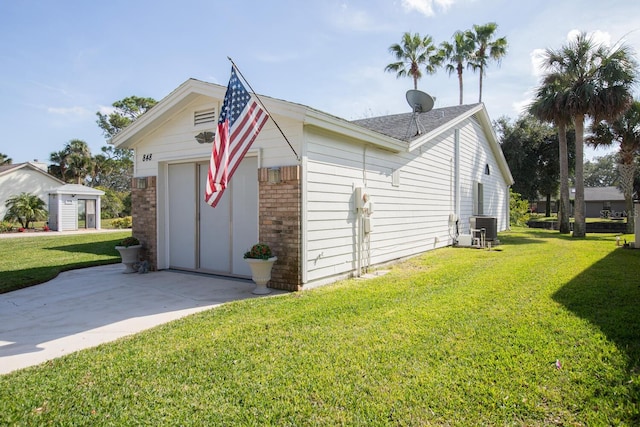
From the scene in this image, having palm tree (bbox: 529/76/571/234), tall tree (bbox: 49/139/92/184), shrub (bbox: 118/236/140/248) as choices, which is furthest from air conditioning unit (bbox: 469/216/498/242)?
tall tree (bbox: 49/139/92/184)

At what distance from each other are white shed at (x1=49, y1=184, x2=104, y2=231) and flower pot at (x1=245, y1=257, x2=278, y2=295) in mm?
20084

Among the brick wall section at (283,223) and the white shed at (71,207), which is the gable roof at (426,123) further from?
the white shed at (71,207)

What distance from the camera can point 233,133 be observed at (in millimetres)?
5434

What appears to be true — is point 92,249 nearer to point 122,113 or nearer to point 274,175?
point 274,175

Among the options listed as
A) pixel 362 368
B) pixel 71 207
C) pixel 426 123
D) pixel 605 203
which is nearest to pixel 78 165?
pixel 71 207

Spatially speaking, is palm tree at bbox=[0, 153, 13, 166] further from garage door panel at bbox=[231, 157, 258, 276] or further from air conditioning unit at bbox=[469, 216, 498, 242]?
air conditioning unit at bbox=[469, 216, 498, 242]

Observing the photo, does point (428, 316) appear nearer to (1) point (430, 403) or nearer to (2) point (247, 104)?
(1) point (430, 403)

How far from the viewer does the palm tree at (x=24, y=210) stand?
21.5 m

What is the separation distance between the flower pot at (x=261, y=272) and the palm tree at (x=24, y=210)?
22.4m

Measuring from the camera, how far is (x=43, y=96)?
63.9 ft

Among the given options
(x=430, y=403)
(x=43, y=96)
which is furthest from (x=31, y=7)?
(x=43, y=96)

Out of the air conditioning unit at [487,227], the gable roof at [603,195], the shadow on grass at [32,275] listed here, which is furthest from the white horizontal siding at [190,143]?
the gable roof at [603,195]

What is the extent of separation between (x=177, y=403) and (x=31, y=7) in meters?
9.46

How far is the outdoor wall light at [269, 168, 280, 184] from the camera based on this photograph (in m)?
6.03
